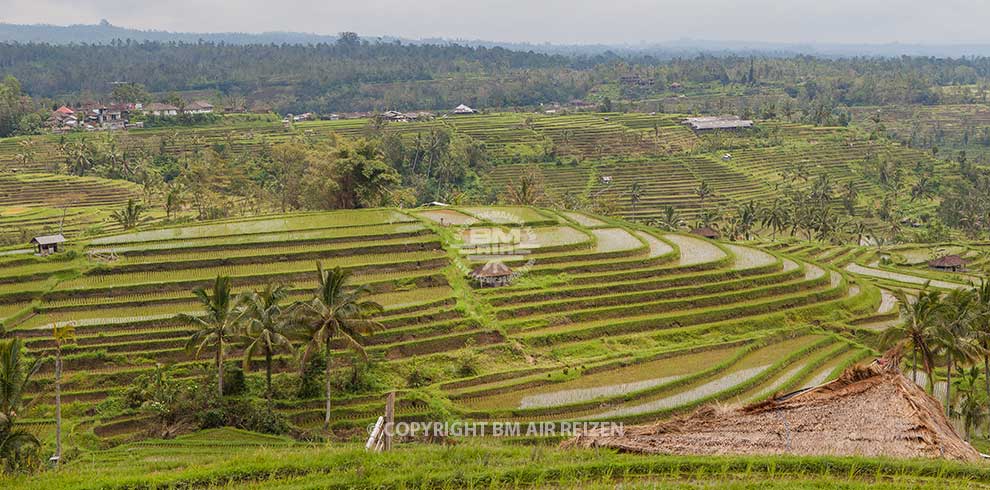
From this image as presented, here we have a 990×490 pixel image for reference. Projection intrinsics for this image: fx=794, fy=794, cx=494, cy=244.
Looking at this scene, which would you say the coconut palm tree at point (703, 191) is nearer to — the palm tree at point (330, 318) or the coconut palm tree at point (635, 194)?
the coconut palm tree at point (635, 194)

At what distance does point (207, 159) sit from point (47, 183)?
11136mm

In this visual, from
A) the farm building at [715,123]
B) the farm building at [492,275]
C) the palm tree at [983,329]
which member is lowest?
the farm building at [492,275]

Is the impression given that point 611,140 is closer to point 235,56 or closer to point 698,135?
point 698,135

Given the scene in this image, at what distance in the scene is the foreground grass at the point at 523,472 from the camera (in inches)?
442

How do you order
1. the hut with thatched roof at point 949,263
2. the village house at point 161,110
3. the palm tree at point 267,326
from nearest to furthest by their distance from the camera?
1. the palm tree at point 267,326
2. the hut with thatched roof at point 949,263
3. the village house at point 161,110

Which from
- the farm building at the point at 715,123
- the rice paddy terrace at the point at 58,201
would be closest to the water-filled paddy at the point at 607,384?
the rice paddy terrace at the point at 58,201

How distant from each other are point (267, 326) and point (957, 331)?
1816 cm

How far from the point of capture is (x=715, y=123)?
86625 mm

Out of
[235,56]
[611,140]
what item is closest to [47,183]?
[611,140]

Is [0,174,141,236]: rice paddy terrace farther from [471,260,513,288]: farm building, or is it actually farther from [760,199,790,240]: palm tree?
[760,199,790,240]: palm tree

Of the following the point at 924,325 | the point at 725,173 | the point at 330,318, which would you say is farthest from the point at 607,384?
the point at 725,173

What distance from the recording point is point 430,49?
548 ft

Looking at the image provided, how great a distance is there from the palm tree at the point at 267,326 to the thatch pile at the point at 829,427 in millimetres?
9695

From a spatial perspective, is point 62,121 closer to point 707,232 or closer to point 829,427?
point 707,232
